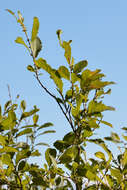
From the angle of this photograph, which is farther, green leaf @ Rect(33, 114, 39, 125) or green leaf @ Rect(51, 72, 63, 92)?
green leaf @ Rect(33, 114, 39, 125)

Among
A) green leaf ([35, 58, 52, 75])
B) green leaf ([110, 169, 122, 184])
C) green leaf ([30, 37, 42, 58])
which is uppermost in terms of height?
green leaf ([30, 37, 42, 58])

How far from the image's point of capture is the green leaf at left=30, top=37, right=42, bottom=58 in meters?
1.45

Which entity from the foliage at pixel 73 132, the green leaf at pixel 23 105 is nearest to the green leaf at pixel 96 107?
the foliage at pixel 73 132

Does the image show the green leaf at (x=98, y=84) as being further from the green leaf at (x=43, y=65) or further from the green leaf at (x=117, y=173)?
the green leaf at (x=117, y=173)

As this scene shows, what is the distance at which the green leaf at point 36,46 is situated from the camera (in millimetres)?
1450

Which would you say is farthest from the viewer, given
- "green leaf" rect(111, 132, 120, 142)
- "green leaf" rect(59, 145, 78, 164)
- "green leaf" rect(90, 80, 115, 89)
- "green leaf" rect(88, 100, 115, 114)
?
"green leaf" rect(111, 132, 120, 142)

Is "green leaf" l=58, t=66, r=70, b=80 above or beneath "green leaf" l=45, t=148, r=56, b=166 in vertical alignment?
above

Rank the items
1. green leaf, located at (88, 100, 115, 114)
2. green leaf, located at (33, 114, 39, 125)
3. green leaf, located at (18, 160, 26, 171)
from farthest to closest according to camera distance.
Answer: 1. green leaf, located at (33, 114, 39, 125)
2. green leaf, located at (18, 160, 26, 171)
3. green leaf, located at (88, 100, 115, 114)

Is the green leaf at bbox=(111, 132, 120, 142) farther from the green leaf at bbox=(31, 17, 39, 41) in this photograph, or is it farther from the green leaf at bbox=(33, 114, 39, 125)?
the green leaf at bbox=(31, 17, 39, 41)

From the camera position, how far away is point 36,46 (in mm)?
1465

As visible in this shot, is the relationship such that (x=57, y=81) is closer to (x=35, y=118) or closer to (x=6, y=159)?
(x=6, y=159)

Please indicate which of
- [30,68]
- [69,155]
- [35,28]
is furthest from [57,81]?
[69,155]

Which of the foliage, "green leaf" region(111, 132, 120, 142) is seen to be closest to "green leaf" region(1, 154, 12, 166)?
the foliage

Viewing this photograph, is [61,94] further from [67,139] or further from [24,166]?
[24,166]
